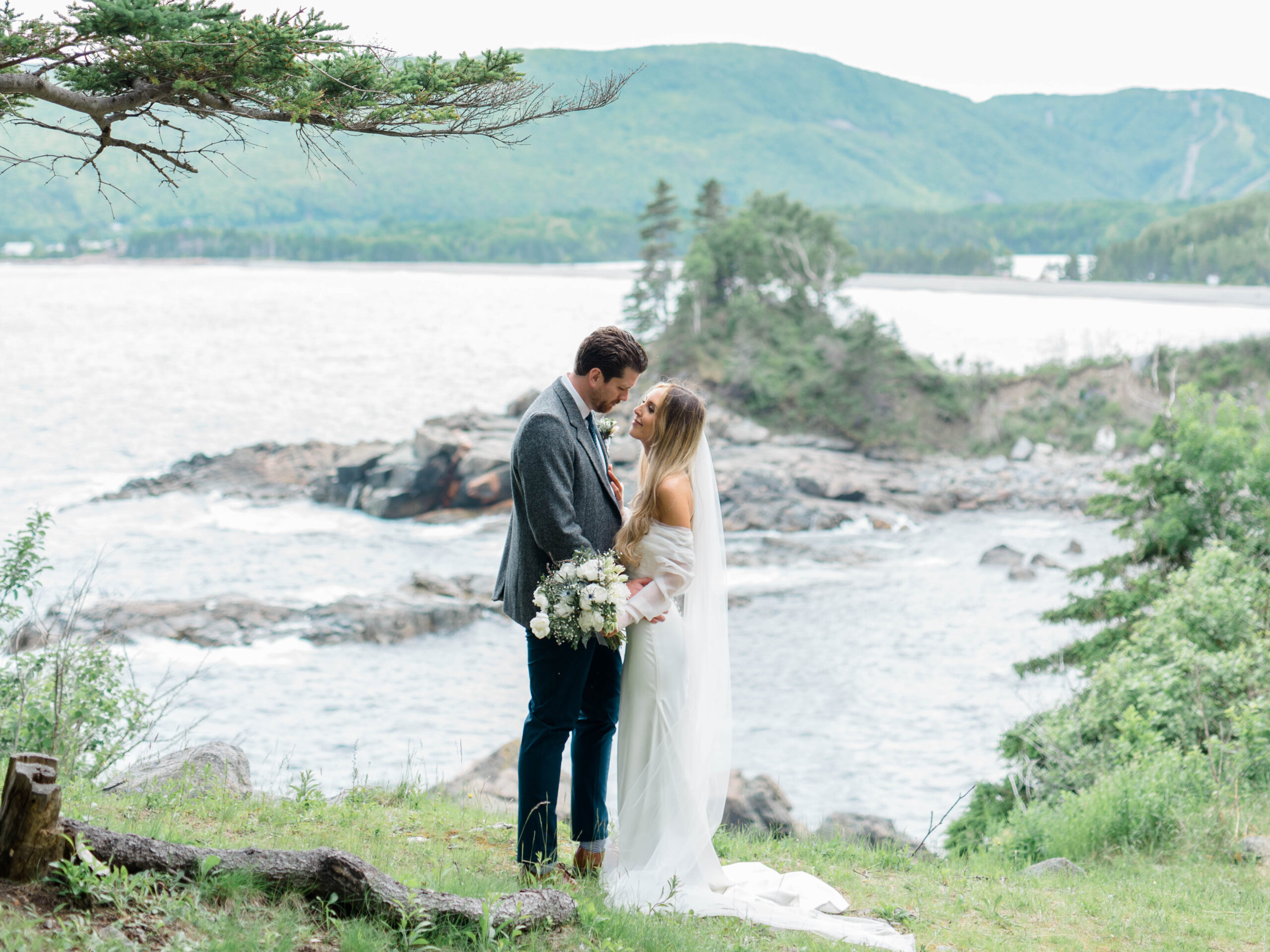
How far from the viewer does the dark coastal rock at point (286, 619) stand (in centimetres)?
2133

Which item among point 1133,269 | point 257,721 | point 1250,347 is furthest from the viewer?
point 1133,269

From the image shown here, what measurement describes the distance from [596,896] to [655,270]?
160 ft

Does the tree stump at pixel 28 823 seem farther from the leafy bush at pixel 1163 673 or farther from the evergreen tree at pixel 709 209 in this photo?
the evergreen tree at pixel 709 209

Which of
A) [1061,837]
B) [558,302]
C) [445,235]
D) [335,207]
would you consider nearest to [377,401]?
[558,302]

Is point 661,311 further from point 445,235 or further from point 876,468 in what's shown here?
point 445,235

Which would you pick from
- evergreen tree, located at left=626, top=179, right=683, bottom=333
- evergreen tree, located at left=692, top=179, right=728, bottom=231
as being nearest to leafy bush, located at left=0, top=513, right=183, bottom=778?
evergreen tree, located at left=626, top=179, right=683, bottom=333

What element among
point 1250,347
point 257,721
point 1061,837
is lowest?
point 257,721

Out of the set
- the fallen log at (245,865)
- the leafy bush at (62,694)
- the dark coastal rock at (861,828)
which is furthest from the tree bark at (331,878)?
the dark coastal rock at (861,828)

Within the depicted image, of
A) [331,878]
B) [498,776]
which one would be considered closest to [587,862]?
[331,878]

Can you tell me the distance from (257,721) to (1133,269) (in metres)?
86.0

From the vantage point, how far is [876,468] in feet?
133

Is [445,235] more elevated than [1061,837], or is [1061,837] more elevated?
[445,235]

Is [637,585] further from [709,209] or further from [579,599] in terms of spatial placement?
[709,209]

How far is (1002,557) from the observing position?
95.5 feet
